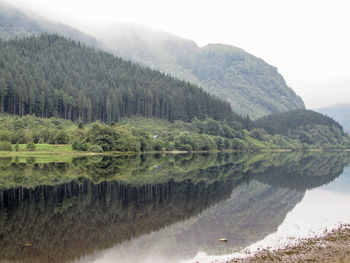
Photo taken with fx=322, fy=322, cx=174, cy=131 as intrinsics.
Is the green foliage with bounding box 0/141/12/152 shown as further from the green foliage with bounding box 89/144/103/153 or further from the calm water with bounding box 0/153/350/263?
the calm water with bounding box 0/153/350/263

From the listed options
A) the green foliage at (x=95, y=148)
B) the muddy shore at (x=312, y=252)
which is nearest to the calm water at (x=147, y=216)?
the muddy shore at (x=312, y=252)

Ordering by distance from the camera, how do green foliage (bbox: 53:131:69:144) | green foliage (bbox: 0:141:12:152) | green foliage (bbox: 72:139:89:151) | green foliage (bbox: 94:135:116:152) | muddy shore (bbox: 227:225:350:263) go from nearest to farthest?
muddy shore (bbox: 227:225:350:263) < green foliage (bbox: 0:141:12:152) < green foliage (bbox: 72:139:89:151) < green foliage (bbox: 53:131:69:144) < green foliage (bbox: 94:135:116:152)

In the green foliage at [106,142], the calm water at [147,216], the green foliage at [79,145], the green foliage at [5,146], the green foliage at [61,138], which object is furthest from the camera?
the green foliage at [106,142]

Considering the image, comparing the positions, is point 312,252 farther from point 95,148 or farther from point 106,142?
point 106,142

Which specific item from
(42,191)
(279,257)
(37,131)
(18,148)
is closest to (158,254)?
(279,257)

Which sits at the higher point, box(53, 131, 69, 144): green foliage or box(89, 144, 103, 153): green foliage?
box(53, 131, 69, 144): green foliage

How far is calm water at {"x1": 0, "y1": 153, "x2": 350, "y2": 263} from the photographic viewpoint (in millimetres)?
23372

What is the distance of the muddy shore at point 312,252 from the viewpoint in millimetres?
21016

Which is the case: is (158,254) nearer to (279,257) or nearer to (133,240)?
(133,240)

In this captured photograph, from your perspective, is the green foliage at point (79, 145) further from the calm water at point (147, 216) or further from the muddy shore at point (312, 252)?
the muddy shore at point (312, 252)

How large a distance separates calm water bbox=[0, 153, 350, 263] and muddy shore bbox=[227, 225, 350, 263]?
6.72 feet

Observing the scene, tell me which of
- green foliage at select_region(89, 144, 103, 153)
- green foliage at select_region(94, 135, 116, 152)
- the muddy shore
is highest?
green foliage at select_region(94, 135, 116, 152)

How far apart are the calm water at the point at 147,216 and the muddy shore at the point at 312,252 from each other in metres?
2.05

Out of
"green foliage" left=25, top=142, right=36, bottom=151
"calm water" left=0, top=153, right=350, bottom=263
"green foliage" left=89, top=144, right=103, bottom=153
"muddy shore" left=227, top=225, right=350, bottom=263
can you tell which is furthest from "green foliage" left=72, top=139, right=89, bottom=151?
"muddy shore" left=227, top=225, right=350, bottom=263
